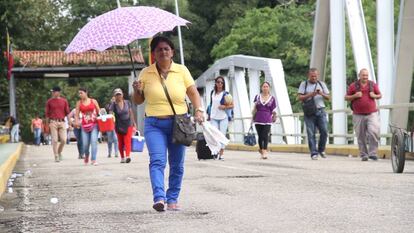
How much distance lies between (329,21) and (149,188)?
45.1ft

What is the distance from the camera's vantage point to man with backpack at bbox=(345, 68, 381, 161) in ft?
52.5

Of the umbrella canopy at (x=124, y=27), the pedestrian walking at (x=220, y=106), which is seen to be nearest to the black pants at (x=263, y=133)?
the pedestrian walking at (x=220, y=106)

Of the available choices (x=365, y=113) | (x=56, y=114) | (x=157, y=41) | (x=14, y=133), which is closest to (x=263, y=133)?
(x=365, y=113)

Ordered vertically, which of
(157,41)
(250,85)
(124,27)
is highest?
(124,27)

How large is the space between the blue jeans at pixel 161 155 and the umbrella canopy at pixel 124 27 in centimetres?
88

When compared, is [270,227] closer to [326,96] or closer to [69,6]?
[326,96]

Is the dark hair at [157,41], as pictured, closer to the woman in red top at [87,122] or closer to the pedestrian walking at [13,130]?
the woman in red top at [87,122]

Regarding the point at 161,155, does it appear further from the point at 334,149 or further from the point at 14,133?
the point at 14,133

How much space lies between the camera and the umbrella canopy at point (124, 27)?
8.48 metres

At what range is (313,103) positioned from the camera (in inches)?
668

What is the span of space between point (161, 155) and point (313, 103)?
30.2ft

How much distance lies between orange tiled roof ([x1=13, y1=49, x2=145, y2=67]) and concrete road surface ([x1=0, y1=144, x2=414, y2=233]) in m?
33.3

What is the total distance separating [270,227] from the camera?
22.2ft

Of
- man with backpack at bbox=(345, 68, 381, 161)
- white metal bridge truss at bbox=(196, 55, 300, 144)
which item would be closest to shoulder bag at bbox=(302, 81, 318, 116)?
man with backpack at bbox=(345, 68, 381, 161)
